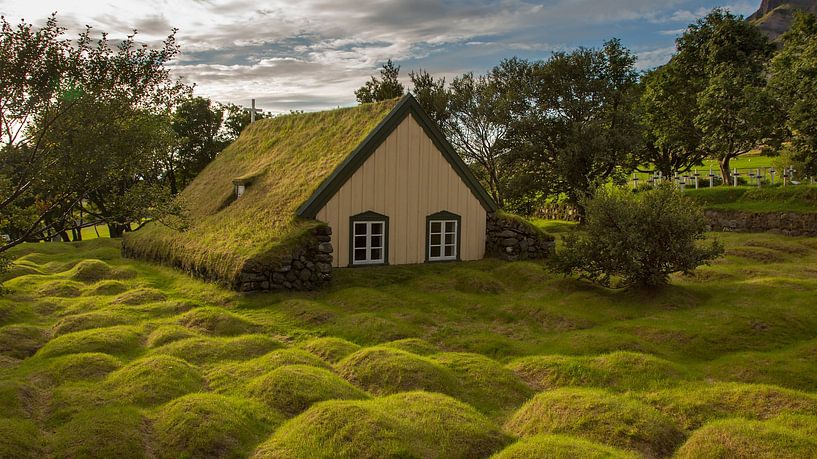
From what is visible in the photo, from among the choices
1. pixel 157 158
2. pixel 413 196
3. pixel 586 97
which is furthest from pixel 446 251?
pixel 586 97

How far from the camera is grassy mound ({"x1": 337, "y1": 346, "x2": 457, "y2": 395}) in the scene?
11.4 meters

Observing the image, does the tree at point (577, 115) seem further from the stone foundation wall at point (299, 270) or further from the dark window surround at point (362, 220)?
the stone foundation wall at point (299, 270)

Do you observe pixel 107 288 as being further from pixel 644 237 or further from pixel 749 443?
pixel 749 443

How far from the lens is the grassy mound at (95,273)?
2431 centimetres

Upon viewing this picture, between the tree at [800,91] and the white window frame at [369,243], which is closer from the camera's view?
the white window frame at [369,243]

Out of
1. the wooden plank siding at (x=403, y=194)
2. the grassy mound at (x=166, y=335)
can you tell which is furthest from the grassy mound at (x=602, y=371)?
the wooden plank siding at (x=403, y=194)

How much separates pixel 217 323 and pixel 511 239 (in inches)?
545

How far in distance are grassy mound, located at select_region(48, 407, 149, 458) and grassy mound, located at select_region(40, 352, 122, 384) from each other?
253 cm

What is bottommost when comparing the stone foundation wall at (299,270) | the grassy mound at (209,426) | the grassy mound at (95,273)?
Answer: the grassy mound at (209,426)

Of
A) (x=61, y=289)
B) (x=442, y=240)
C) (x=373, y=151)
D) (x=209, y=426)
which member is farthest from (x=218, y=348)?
(x=442, y=240)

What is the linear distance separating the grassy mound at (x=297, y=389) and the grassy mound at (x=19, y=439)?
3.56 meters

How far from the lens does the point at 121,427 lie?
9172mm

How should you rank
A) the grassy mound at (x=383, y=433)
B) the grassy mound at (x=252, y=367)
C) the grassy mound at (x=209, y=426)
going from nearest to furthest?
the grassy mound at (x=383, y=433) < the grassy mound at (x=209, y=426) < the grassy mound at (x=252, y=367)

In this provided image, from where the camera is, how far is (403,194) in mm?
22656
